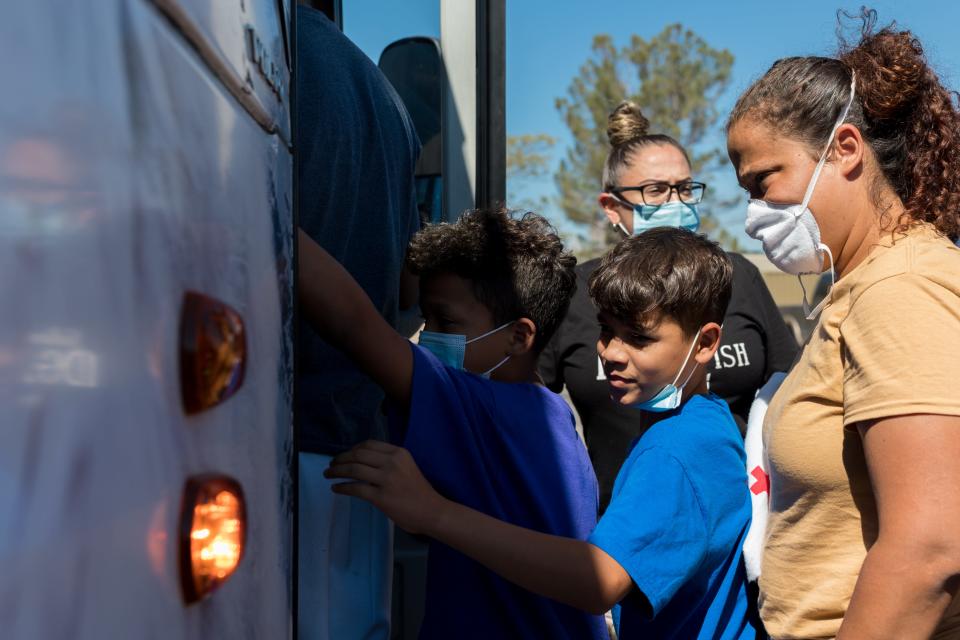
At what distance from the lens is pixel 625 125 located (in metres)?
3.40

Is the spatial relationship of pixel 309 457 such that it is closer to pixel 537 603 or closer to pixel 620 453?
pixel 537 603

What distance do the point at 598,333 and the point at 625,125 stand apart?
Result: 0.94 metres

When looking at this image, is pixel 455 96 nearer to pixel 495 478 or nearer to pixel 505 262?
pixel 505 262

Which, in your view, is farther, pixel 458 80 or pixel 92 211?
pixel 458 80

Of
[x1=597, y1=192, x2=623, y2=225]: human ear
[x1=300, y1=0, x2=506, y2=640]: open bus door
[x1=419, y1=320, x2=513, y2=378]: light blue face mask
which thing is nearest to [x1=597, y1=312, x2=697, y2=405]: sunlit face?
[x1=419, y1=320, x2=513, y2=378]: light blue face mask

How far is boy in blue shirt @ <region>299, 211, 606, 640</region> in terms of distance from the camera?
4.98 feet

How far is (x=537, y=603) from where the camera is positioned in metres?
1.74

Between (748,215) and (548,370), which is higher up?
(748,215)

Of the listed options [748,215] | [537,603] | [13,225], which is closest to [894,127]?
[748,215]

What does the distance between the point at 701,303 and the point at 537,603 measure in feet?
2.26

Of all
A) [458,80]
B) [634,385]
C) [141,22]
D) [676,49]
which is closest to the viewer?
[141,22]

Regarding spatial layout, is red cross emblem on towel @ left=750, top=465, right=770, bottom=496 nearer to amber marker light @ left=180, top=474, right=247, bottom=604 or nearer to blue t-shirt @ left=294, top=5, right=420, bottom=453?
blue t-shirt @ left=294, top=5, right=420, bottom=453

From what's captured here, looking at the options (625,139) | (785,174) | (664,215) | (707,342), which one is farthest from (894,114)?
(625,139)

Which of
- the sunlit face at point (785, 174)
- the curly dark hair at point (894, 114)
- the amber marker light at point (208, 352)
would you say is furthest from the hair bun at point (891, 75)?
the amber marker light at point (208, 352)
